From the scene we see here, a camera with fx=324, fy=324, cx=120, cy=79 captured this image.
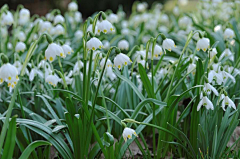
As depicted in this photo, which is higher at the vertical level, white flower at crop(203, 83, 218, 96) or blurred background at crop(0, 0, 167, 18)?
blurred background at crop(0, 0, 167, 18)

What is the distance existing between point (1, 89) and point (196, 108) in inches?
67.8

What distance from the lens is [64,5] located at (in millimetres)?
10445

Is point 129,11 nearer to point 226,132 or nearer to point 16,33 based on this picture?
point 16,33

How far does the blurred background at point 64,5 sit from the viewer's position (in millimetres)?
10174

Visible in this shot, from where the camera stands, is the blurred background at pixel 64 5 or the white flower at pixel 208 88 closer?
the white flower at pixel 208 88

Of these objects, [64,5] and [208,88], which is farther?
[64,5]

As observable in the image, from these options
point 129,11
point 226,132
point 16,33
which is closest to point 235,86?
point 226,132

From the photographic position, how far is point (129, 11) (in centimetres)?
1116

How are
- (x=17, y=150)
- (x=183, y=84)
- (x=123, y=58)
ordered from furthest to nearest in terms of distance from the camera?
(x=183, y=84)
(x=17, y=150)
(x=123, y=58)

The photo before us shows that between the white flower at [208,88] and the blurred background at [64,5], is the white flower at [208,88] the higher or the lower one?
the lower one

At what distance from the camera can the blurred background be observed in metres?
10.2

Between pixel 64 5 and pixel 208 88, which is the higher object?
pixel 64 5

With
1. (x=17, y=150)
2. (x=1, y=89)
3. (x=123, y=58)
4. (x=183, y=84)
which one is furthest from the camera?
(x=1, y=89)

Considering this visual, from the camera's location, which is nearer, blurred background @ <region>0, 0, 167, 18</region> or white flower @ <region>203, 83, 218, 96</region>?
white flower @ <region>203, 83, 218, 96</region>
